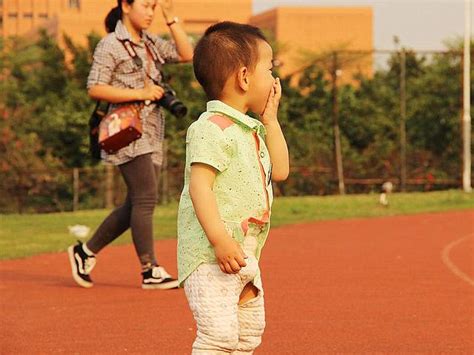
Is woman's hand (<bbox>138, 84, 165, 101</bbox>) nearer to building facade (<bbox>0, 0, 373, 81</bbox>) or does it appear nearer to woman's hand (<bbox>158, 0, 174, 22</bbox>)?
woman's hand (<bbox>158, 0, 174, 22</bbox>)

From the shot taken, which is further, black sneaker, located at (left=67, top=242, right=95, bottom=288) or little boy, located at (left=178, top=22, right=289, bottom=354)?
black sneaker, located at (left=67, top=242, right=95, bottom=288)

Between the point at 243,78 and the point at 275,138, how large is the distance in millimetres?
299

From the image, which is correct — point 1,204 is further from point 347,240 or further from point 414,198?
point 347,240

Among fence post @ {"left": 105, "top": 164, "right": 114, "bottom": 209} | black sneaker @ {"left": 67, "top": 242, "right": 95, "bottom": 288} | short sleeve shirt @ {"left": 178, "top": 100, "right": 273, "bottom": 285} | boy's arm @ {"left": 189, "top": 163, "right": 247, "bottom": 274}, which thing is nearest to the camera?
boy's arm @ {"left": 189, "top": 163, "right": 247, "bottom": 274}

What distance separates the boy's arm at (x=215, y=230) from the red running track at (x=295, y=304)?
197cm

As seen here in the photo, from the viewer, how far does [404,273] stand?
10.2 m

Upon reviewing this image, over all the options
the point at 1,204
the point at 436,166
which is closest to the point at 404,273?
the point at 1,204

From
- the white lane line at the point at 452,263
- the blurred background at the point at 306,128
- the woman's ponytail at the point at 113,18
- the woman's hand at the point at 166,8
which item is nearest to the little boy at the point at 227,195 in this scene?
the woman's hand at the point at 166,8

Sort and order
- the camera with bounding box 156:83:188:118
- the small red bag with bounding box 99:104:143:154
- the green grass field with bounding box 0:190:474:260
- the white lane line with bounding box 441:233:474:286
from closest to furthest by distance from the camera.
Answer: the small red bag with bounding box 99:104:143:154
the camera with bounding box 156:83:188:118
the white lane line with bounding box 441:233:474:286
the green grass field with bounding box 0:190:474:260

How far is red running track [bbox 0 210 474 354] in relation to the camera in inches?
258

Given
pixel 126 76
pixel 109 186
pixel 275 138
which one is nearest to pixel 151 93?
pixel 126 76

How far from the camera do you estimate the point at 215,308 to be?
14.4ft

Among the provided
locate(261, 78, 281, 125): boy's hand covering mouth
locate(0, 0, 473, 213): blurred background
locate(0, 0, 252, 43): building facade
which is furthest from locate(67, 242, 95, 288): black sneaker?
locate(0, 0, 252, 43): building facade

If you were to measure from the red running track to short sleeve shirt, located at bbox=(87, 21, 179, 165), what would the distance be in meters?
0.93
